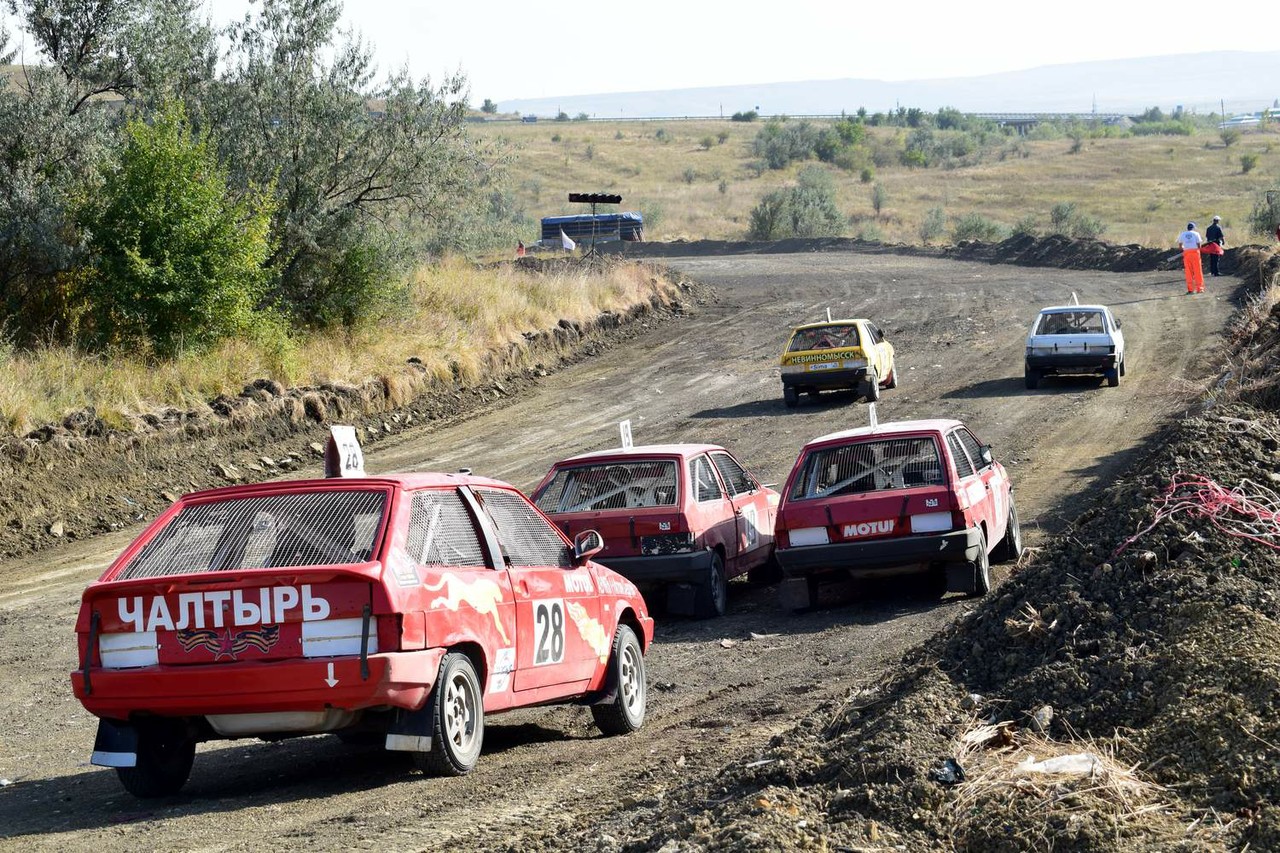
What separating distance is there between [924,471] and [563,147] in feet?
393

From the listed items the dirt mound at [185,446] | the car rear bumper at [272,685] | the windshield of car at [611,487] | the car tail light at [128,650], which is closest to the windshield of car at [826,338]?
the dirt mound at [185,446]

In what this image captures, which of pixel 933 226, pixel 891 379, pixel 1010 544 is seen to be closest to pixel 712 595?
pixel 1010 544

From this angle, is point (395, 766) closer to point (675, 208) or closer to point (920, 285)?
point (920, 285)

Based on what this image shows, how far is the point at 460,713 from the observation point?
7.64 metres

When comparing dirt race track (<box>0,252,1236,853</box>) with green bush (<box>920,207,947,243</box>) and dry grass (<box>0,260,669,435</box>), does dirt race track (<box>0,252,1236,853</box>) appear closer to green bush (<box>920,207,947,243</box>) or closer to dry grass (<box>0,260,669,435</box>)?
dry grass (<box>0,260,669,435</box>)

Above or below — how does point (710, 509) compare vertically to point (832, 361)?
above

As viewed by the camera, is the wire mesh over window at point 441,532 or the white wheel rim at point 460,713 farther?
the wire mesh over window at point 441,532

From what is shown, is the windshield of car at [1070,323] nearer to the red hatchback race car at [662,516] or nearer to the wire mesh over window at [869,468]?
the red hatchback race car at [662,516]

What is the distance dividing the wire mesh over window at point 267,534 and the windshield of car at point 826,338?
20307 millimetres

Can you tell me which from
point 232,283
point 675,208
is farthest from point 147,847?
point 675,208

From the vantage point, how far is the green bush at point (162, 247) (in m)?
23.6

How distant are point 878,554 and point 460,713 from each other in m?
6.20

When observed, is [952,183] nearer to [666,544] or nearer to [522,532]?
[666,544]

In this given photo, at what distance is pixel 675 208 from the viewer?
91750mm
